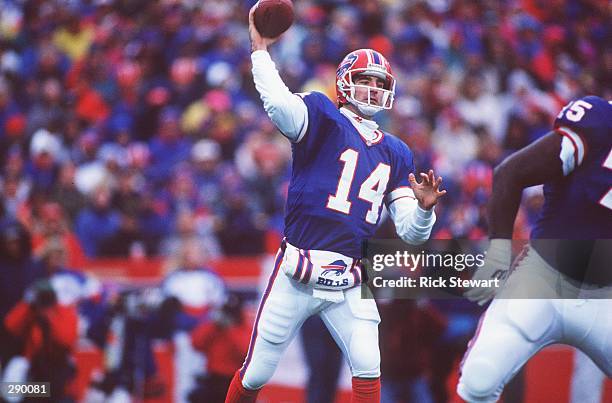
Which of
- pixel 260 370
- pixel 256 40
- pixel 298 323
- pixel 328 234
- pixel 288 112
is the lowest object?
pixel 260 370

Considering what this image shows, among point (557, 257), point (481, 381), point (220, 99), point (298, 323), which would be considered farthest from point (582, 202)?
point (220, 99)

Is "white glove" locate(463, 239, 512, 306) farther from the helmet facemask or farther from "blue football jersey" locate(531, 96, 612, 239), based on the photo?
the helmet facemask

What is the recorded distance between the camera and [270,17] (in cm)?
419

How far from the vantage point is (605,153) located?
155 inches

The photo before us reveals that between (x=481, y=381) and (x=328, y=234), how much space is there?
0.95m

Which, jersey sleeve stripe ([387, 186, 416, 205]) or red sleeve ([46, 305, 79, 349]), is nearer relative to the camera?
jersey sleeve stripe ([387, 186, 416, 205])

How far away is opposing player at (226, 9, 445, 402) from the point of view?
419 cm

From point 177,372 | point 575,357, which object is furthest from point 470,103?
point 177,372

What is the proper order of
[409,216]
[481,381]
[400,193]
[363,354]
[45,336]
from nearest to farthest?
[481,381] < [363,354] < [409,216] < [400,193] < [45,336]

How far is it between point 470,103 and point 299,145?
525 cm

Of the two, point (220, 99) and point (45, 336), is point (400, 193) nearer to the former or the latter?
point (45, 336)

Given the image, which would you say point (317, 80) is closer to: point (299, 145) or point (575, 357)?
point (575, 357)

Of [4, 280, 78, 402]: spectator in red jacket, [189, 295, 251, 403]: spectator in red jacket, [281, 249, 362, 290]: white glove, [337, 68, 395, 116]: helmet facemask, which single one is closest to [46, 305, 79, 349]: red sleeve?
[4, 280, 78, 402]: spectator in red jacket

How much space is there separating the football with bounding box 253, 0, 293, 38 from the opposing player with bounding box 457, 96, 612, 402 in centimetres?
118
